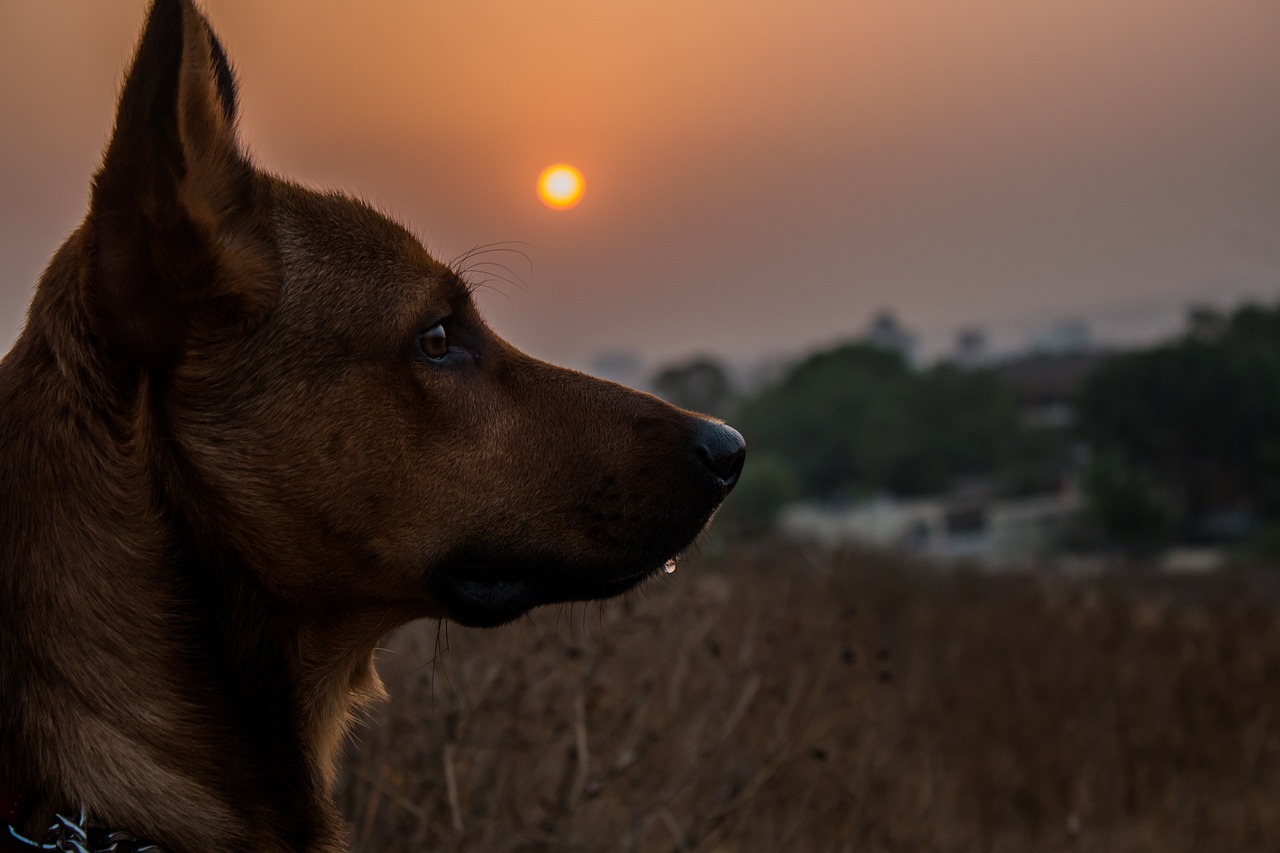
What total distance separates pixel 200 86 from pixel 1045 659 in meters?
9.12

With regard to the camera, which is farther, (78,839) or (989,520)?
(989,520)

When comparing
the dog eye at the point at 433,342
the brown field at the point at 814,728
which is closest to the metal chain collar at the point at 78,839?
the dog eye at the point at 433,342

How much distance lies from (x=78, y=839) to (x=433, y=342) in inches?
→ 51.9

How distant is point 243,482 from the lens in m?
2.66

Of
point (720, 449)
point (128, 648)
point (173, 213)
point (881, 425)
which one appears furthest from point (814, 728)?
point (881, 425)

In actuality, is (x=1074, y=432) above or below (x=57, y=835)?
above

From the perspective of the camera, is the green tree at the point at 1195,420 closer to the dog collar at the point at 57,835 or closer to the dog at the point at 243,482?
the dog at the point at 243,482

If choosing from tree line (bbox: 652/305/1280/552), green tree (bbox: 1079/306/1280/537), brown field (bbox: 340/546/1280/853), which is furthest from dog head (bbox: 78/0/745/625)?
→ green tree (bbox: 1079/306/1280/537)

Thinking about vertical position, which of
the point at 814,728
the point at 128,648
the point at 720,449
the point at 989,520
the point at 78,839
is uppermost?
the point at 989,520

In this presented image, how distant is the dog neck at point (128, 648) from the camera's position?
90.7 inches

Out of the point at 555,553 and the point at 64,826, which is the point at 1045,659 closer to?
the point at 555,553

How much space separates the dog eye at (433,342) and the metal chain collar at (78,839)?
124 centimetres

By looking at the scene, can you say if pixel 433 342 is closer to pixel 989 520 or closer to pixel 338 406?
pixel 338 406

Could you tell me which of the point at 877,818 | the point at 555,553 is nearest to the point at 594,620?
the point at 877,818
